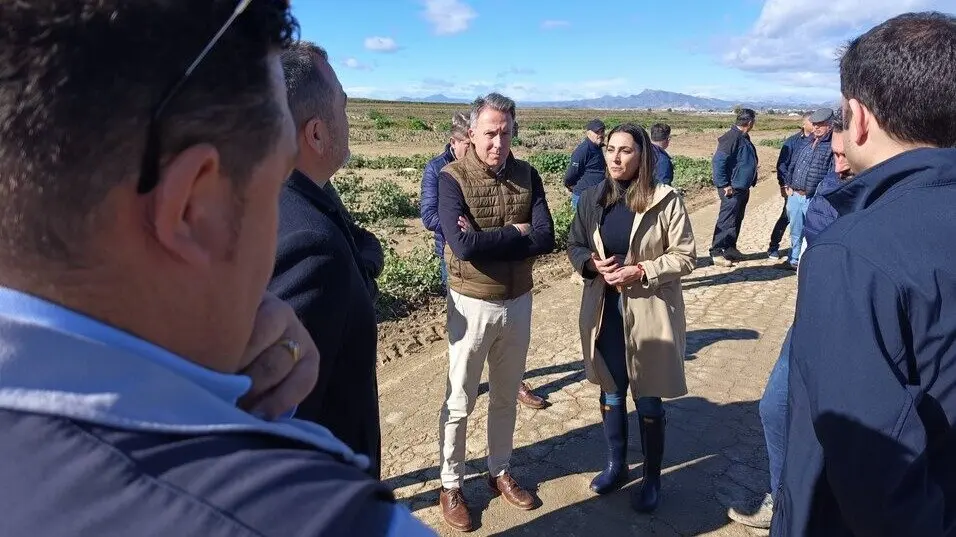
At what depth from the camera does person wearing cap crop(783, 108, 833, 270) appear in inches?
299

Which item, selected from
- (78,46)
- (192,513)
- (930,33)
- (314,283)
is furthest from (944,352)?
(78,46)

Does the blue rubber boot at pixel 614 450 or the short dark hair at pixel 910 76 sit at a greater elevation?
the short dark hair at pixel 910 76

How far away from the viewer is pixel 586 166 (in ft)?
26.1

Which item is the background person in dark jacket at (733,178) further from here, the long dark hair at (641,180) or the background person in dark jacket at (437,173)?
the long dark hair at (641,180)

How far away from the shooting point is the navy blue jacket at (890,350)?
1.54 meters

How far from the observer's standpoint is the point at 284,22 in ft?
2.52

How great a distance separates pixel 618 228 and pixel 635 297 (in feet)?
1.42

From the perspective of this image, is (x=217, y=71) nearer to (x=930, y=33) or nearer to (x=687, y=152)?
(x=930, y=33)

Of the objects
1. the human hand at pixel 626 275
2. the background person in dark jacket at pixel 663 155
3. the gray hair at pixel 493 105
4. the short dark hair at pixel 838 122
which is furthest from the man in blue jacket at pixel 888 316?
the background person in dark jacket at pixel 663 155

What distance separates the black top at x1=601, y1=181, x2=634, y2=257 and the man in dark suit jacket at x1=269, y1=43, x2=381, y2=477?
2.09 m

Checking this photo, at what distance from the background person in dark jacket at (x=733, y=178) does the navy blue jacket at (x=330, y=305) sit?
27.8 feet

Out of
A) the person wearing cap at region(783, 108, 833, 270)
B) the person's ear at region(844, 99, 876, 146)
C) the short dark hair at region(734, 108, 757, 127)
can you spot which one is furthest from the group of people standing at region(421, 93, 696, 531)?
the short dark hair at region(734, 108, 757, 127)

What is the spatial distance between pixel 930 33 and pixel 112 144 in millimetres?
1943

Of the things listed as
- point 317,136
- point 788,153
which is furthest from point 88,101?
point 788,153
